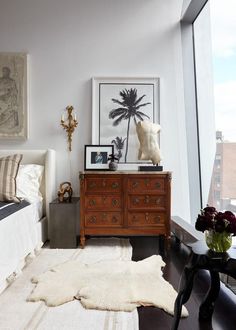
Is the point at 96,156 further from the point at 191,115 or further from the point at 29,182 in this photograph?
the point at 191,115

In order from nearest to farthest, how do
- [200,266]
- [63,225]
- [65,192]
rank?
[200,266], [63,225], [65,192]

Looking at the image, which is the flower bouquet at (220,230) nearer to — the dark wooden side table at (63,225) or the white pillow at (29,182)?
the dark wooden side table at (63,225)

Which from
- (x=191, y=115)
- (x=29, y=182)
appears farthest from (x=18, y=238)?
(x=191, y=115)

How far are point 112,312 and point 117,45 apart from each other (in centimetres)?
299

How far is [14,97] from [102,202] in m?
1.69

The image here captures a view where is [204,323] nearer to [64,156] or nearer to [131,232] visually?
[131,232]

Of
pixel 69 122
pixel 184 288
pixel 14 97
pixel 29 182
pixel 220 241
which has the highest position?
pixel 14 97

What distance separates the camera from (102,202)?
3.09 m

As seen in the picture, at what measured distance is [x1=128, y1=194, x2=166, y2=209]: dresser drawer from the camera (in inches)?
121

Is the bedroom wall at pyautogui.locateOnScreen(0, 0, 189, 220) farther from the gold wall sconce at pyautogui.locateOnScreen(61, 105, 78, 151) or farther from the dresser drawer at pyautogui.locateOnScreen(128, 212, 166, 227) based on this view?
the dresser drawer at pyautogui.locateOnScreen(128, 212, 166, 227)

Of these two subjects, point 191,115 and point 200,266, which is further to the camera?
point 191,115

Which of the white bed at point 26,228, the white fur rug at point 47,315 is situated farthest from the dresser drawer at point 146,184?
the white fur rug at point 47,315

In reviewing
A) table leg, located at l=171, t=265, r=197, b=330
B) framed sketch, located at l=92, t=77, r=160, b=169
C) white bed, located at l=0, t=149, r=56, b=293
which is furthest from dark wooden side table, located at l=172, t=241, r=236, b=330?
framed sketch, located at l=92, t=77, r=160, b=169

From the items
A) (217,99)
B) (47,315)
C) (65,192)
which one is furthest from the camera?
(65,192)
